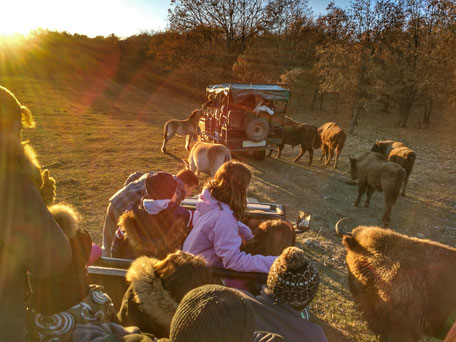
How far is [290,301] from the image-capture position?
5.87 feet

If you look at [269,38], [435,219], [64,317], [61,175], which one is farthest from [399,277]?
[269,38]

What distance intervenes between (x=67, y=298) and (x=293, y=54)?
Result: 29.4 metres

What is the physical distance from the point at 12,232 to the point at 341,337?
3.42 metres

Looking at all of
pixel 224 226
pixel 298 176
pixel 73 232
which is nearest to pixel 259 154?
pixel 298 176

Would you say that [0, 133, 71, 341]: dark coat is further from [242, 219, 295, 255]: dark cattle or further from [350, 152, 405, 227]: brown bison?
[350, 152, 405, 227]: brown bison

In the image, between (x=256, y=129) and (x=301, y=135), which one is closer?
(x=256, y=129)

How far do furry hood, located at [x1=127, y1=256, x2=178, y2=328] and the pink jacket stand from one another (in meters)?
0.81

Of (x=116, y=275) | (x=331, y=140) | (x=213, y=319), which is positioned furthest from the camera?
(x=331, y=140)

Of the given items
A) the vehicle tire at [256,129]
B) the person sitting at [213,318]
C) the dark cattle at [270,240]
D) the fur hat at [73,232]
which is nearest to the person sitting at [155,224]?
the dark cattle at [270,240]

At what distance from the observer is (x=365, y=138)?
695 inches

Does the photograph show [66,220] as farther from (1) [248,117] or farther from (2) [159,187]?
(1) [248,117]

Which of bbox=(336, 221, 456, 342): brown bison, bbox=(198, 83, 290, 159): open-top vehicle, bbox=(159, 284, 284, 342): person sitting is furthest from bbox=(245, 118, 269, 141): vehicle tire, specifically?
bbox=(159, 284, 284, 342): person sitting

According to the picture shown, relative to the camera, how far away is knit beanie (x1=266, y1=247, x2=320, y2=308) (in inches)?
69.6

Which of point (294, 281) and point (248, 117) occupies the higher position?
point (248, 117)
